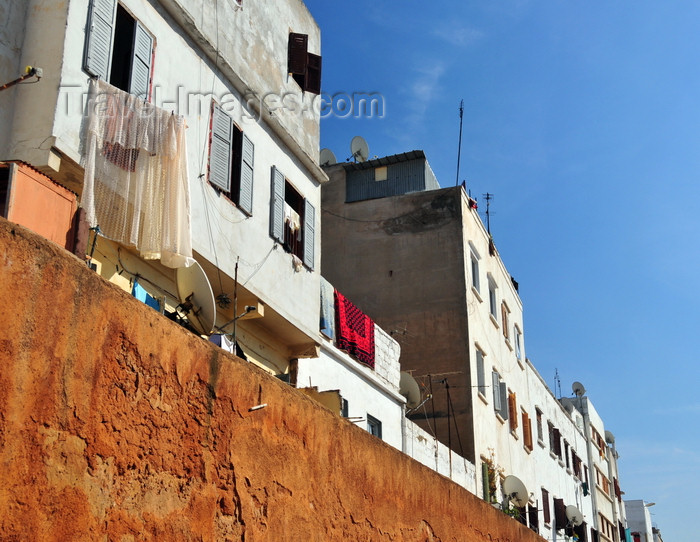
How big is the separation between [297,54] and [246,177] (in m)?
3.13

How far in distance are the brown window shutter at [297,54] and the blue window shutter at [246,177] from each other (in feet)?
7.62

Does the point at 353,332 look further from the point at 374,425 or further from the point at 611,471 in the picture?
the point at 611,471

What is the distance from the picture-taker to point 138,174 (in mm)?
9234

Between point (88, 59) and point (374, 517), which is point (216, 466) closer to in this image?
point (374, 517)

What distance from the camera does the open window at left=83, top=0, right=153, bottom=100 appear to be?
31.0ft

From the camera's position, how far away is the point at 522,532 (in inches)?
446

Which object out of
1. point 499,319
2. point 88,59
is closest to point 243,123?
point 88,59

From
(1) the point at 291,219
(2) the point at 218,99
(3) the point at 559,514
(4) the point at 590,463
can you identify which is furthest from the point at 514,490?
(4) the point at 590,463

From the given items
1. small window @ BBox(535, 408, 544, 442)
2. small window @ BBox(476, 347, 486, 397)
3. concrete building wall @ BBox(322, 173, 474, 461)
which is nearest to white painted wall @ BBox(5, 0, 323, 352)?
concrete building wall @ BBox(322, 173, 474, 461)

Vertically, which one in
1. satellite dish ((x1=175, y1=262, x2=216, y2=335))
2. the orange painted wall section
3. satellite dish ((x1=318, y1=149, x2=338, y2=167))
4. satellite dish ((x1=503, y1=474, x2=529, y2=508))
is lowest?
the orange painted wall section

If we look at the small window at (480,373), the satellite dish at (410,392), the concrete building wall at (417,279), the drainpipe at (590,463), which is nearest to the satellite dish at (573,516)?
the drainpipe at (590,463)

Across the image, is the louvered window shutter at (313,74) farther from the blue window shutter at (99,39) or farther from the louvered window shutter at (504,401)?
the louvered window shutter at (504,401)

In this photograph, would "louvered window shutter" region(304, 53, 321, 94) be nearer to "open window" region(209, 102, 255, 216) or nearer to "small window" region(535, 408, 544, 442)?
"open window" region(209, 102, 255, 216)

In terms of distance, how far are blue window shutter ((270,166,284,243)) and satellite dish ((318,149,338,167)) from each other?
40.2 ft
